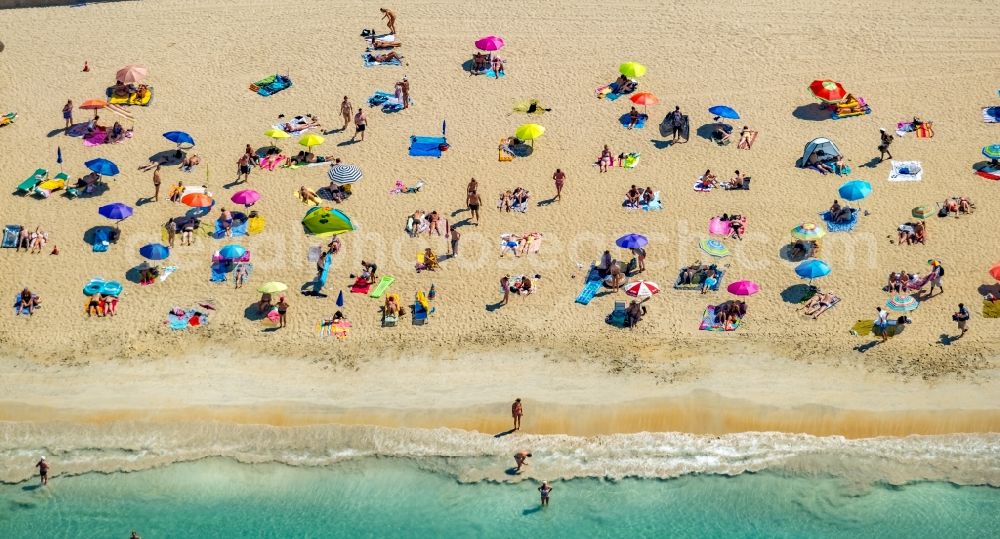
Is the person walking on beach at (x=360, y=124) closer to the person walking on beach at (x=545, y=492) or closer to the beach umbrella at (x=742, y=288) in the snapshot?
the beach umbrella at (x=742, y=288)

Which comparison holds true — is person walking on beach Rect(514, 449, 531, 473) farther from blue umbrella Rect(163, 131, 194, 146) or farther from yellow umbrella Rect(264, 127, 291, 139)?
blue umbrella Rect(163, 131, 194, 146)

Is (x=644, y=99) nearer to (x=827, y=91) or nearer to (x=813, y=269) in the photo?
(x=827, y=91)

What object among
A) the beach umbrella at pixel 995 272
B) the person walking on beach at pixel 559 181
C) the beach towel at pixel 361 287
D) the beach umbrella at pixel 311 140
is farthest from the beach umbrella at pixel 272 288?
the beach umbrella at pixel 995 272

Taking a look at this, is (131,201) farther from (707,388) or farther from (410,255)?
(707,388)

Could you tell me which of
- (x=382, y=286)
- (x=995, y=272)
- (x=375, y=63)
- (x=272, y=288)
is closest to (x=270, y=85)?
(x=375, y=63)

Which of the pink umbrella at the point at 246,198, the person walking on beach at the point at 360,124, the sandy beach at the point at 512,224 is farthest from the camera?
the person walking on beach at the point at 360,124

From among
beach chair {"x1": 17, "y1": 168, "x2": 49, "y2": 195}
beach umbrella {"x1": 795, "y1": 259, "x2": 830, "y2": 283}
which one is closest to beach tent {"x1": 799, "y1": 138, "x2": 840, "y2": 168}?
beach umbrella {"x1": 795, "y1": 259, "x2": 830, "y2": 283}
